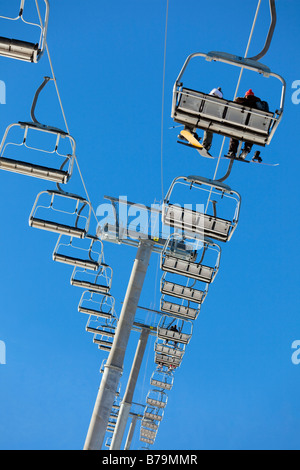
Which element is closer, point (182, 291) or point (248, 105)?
point (248, 105)

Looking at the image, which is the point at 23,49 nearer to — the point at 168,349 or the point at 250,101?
the point at 250,101

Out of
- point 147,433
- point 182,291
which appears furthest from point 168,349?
point 147,433

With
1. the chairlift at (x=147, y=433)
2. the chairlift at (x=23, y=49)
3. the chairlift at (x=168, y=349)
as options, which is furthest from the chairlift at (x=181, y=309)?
the chairlift at (x=147, y=433)

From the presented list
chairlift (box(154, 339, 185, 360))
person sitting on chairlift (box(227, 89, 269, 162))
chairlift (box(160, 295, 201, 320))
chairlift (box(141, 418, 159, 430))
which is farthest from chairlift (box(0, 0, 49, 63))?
chairlift (box(141, 418, 159, 430))

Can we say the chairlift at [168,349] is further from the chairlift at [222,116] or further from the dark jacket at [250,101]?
the chairlift at [222,116]

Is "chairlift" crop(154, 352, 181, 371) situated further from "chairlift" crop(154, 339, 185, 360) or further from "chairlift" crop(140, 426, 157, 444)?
"chairlift" crop(140, 426, 157, 444)

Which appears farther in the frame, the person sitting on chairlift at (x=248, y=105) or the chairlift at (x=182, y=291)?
the chairlift at (x=182, y=291)

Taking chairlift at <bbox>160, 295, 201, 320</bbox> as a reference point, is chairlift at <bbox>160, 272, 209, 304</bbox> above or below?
below

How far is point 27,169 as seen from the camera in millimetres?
11086

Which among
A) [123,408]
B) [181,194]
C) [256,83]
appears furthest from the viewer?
[256,83]

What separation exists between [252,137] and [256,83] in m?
71.0

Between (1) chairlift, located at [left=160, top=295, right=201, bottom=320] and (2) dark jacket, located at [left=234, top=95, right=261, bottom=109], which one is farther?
(1) chairlift, located at [left=160, top=295, right=201, bottom=320]
